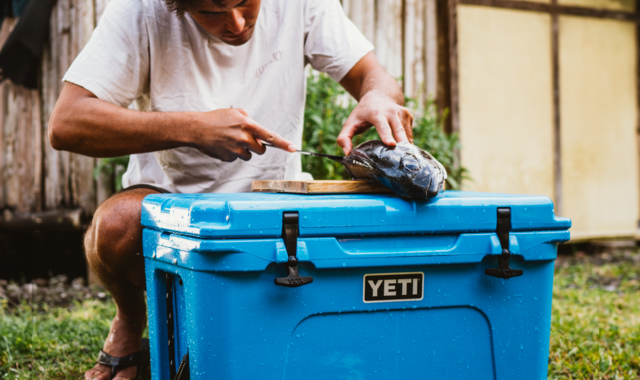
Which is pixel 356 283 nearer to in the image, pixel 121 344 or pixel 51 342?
pixel 121 344

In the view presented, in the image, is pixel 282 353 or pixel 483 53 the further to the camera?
pixel 483 53

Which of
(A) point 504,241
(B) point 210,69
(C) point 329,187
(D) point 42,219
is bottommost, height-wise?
(D) point 42,219

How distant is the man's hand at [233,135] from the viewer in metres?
1.60

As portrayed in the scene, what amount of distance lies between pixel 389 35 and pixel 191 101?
3070 millimetres

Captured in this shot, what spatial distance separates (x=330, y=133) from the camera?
3551 millimetres

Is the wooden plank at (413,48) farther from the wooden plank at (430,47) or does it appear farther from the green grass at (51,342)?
the green grass at (51,342)

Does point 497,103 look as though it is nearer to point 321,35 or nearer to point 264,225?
point 321,35

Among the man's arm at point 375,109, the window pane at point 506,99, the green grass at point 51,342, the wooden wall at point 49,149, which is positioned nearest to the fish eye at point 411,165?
the man's arm at point 375,109

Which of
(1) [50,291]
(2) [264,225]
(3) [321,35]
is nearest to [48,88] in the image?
(1) [50,291]

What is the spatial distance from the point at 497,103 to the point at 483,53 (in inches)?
18.8

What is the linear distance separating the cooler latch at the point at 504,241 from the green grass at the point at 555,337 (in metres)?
0.87

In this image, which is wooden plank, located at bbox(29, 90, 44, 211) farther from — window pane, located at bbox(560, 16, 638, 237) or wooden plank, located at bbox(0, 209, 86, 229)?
window pane, located at bbox(560, 16, 638, 237)

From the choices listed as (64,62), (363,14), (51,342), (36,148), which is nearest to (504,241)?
(51,342)

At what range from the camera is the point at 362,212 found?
4.39ft
